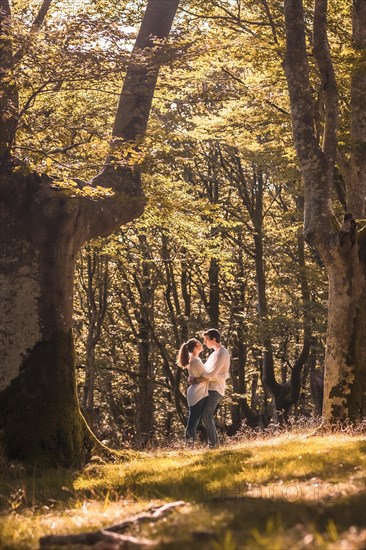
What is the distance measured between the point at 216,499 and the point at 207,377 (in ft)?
20.0

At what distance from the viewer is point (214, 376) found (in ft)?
37.9

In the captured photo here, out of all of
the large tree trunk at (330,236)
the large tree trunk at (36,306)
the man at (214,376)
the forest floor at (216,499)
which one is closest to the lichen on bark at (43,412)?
the large tree trunk at (36,306)

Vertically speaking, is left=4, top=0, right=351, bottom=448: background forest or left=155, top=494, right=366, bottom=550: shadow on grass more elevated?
left=4, top=0, right=351, bottom=448: background forest

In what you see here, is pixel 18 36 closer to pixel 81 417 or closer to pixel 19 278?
pixel 19 278

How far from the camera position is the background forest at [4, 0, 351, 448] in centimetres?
1020

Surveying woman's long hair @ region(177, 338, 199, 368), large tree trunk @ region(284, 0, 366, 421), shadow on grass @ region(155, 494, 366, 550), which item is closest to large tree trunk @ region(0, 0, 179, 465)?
woman's long hair @ region(177, 338, 199, 368)

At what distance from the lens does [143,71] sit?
456 inches

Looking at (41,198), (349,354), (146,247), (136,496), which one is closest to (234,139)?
(146,247)

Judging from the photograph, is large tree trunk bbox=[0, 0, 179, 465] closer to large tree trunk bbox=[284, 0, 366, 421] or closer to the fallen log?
large tree trunk bbox=[284, 0, 366, 421]

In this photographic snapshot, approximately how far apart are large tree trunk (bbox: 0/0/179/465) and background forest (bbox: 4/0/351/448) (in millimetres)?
406

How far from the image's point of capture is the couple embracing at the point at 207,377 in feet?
37.9

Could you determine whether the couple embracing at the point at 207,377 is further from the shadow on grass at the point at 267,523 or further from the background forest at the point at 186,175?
the shadow on grass at the point at 267,523

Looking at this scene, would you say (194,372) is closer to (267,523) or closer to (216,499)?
(216,499)

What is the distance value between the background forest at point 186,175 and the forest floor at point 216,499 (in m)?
3.30
